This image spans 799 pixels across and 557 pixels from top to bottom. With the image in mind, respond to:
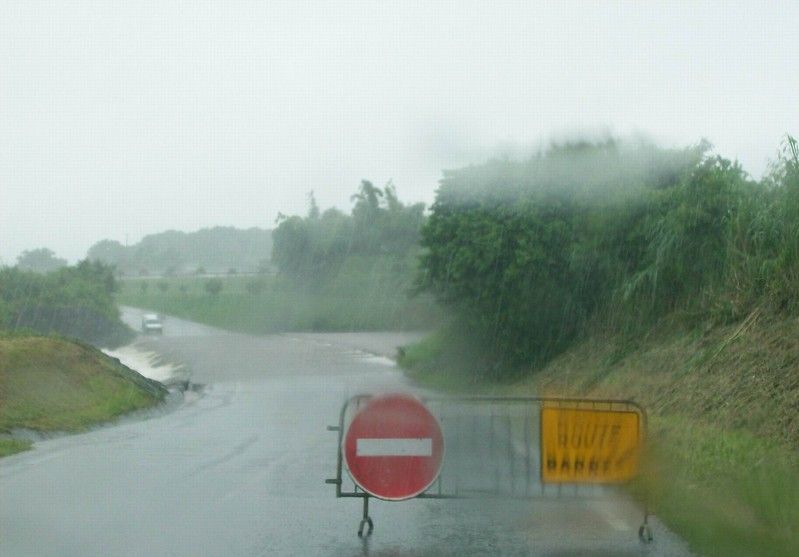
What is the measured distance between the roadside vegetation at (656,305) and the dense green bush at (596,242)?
3 centimetres

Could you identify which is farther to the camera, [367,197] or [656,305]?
[367,197]

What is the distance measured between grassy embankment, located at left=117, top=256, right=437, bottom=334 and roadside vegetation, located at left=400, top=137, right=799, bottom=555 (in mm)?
873

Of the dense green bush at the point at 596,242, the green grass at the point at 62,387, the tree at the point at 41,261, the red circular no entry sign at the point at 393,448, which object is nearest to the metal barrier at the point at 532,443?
the red circular no entry sign at the point at 393,448

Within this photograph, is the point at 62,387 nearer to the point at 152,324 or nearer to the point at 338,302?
the point at 338,302

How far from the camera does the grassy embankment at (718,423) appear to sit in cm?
830

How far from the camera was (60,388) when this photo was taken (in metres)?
19.0

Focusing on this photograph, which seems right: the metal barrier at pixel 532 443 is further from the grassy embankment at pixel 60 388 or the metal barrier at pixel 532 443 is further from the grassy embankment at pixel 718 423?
the grassy embankment at pixel 60 388

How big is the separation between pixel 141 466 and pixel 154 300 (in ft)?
109

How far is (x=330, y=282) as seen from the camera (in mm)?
22797

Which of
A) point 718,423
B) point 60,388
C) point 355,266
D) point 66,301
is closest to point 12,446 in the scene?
point 60,388

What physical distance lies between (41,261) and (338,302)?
73.3 feet

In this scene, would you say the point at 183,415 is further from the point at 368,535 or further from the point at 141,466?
the point at 368,535

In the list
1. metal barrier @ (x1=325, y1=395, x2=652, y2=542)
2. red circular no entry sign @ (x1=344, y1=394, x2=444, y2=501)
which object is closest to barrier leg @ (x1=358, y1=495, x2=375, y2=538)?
metal barrier @ (x1=325, y1=395, x2=652, y2=542)

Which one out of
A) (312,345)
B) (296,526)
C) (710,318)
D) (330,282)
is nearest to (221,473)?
(296,526)
